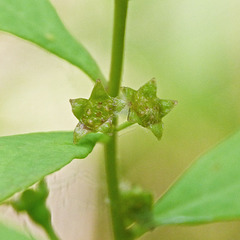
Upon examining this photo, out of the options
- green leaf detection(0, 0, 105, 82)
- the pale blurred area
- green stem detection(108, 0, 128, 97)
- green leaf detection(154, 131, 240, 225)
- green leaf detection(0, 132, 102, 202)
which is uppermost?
the pale blurred area

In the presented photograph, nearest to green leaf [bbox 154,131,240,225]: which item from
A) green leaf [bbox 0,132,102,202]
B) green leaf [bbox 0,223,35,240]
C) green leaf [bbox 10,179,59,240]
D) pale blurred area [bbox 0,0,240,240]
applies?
green leaf [bbox 10,179,59,240]

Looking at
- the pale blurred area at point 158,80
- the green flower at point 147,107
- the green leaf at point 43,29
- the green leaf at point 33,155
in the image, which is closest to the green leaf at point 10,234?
the green leaf at point 33,155

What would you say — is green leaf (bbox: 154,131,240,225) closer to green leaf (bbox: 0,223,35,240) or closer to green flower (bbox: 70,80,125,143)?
green flower (bbox: 70,80,125,143)

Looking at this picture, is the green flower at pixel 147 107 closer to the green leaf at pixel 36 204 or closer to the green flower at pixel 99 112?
the green flower at pixel 99 112

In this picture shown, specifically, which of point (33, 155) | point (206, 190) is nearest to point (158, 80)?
point (206, 190)

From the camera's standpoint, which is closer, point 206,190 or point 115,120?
point 115,120

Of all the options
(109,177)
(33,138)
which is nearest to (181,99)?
(109,177)

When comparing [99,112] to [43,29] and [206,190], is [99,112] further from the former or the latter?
[206,190]
